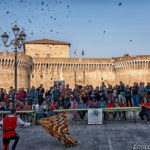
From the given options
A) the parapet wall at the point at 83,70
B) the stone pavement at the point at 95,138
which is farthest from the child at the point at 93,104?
the parapet wall at the point at 83,70

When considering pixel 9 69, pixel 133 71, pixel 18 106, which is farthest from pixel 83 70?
pixel 18 106

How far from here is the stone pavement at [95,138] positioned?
23.1ft

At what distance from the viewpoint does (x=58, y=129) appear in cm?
700

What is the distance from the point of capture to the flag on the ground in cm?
689

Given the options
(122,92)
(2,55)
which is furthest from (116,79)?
(122,92)

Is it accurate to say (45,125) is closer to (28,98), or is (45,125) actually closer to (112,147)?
(112,147)

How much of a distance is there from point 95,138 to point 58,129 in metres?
1.55

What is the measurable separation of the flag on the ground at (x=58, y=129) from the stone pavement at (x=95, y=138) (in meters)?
0.20

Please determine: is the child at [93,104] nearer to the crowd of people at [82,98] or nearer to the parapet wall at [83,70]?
the crowd of people at [82,98]

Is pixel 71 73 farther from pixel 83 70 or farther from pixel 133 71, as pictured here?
pixel 133 71

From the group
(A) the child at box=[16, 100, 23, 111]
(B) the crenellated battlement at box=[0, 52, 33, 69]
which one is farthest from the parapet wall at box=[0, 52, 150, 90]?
(A) the child at box=[16, 100, 23, 111]

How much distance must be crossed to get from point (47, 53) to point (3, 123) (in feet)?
136

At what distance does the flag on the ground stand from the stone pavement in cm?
20

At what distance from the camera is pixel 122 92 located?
13062 millimetres
